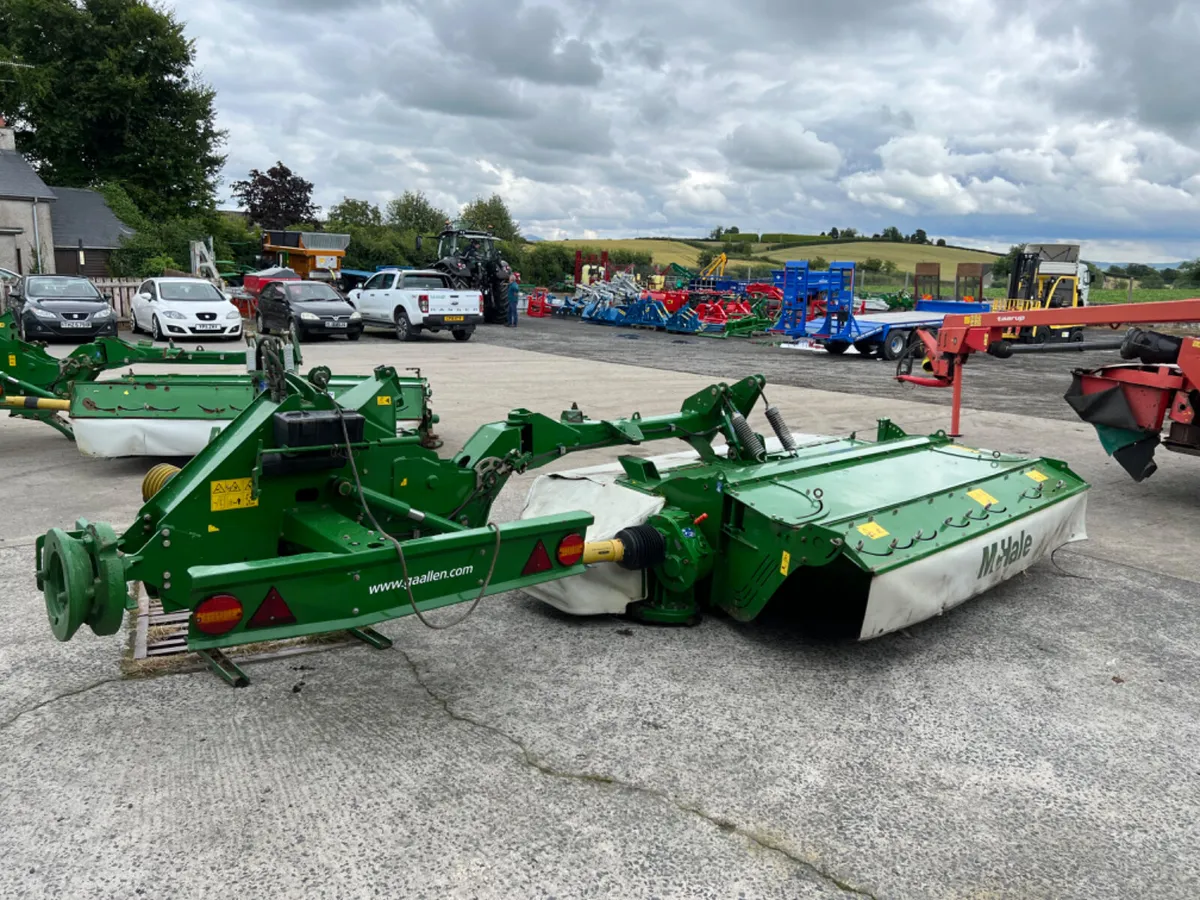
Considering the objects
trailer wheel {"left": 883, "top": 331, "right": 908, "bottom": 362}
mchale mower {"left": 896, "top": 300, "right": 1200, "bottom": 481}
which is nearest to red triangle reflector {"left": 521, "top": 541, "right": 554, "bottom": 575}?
mchale mower {"left": 896, "top": 300, "right": 1200, "bottom": 481}

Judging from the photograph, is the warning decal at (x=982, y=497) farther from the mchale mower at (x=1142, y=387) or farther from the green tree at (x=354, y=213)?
the green tree at (x=354, y=213)

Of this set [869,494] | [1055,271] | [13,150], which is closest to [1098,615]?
[869,494]

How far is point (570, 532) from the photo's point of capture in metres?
3.69

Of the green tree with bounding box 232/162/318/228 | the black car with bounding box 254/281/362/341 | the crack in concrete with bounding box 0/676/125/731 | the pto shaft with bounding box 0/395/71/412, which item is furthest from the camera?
the green tree with bounding box 232/162/318/228

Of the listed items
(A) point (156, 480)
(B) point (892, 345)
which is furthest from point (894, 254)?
(A) point (156, 480)

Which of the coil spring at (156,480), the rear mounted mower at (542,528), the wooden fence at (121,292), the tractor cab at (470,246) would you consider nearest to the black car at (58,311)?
the wooden fence at (121,292)

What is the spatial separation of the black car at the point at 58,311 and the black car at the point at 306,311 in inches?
121

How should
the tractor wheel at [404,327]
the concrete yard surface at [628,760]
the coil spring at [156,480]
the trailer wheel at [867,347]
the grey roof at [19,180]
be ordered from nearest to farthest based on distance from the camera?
1. the concrete yard surface at [628,760]
2. the coil spring at [156,480]
3. the trailer wheel at [867,347]
4. the tractor wheel at [404,327]
5. the grey roof at [19,180]

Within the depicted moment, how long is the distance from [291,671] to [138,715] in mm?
590

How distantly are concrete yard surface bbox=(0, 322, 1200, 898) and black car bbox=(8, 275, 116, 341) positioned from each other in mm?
14485

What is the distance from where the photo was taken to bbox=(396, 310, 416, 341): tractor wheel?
2116 cm

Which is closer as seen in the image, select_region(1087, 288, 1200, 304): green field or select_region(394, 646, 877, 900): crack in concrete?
select_region(394, 646, 877, 900): crack in concrete

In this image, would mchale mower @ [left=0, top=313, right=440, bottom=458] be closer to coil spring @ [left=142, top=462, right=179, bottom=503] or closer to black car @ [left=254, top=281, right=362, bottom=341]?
coil spring @ [left=142, top=462, right=179, bottom=503]

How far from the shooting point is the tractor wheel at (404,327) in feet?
69.4
